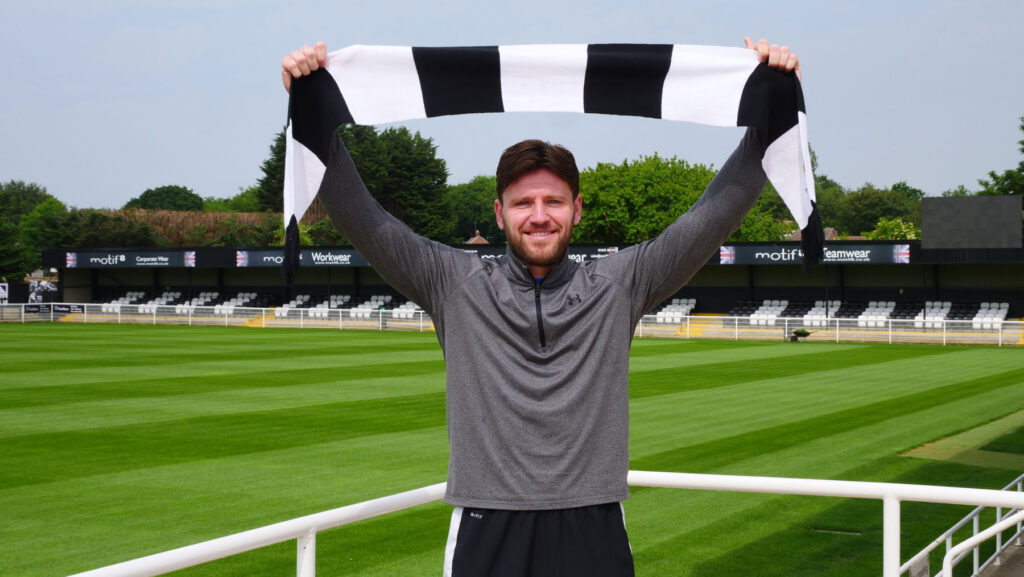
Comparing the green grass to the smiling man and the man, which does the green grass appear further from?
the smiling man

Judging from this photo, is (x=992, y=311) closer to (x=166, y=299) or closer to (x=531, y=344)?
(x=166, y=299)

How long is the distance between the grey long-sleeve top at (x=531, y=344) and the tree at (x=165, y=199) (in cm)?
15142

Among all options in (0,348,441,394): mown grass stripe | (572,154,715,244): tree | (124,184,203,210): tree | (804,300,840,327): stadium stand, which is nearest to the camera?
(0,348,441,394): mown grass stripe

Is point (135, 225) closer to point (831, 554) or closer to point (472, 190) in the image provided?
point (472, 190)

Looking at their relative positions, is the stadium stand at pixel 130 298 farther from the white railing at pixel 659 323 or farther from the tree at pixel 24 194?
the tree at pixel 24 194

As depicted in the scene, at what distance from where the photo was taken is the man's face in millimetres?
2559

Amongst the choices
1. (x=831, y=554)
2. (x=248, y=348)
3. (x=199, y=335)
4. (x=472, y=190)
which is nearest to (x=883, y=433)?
(x=831, y=554)

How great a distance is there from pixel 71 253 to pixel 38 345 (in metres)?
29.5

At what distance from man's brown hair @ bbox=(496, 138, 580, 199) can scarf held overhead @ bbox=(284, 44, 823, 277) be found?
12.6 inches

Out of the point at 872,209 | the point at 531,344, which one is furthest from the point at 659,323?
the point at 872,209

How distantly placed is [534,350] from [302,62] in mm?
1022

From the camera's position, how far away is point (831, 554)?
8305 millimetres

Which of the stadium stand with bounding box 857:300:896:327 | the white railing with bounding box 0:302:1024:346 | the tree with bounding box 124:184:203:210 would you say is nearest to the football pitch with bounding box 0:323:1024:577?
the white railing with bounding box 0:302:1024:346

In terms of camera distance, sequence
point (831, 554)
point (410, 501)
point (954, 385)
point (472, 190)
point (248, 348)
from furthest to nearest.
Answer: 1. point (472, 190)
2. point (248, 348)
3. point (954, 385)
4. point (831, 554)
5. point (410, 501)
